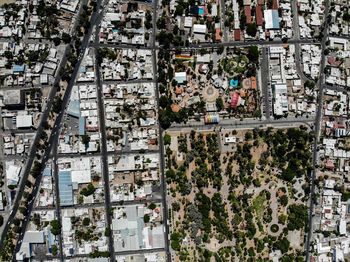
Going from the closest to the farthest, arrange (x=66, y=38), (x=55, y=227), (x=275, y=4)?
(x=55, y=227) → (x=66, y=38) → (x=275, y=4)

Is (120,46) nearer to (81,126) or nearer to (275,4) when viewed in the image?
(81,126)

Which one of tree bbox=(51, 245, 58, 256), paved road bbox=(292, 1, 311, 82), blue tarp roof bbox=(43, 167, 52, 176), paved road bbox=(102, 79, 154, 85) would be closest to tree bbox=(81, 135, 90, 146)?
blue tarp roof bbox=(43, 167, 52, 176)

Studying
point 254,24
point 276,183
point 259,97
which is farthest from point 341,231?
point 254,24

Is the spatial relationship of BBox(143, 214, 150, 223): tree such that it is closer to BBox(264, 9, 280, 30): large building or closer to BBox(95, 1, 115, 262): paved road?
BBox(95, 1, 115, 262): paved road

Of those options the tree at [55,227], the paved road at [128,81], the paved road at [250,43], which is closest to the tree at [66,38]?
the paved road at [128,81]

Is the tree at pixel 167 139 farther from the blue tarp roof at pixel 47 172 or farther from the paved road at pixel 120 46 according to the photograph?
the blue tarp roof at pixel 47 172

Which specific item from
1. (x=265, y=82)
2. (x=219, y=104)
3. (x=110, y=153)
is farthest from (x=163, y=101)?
(x=265, y=82)

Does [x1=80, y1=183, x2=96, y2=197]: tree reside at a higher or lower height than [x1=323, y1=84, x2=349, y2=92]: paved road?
lower

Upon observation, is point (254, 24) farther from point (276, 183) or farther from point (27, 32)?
point (27, 32)

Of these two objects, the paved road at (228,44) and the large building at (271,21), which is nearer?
the paved road at (228,44)
